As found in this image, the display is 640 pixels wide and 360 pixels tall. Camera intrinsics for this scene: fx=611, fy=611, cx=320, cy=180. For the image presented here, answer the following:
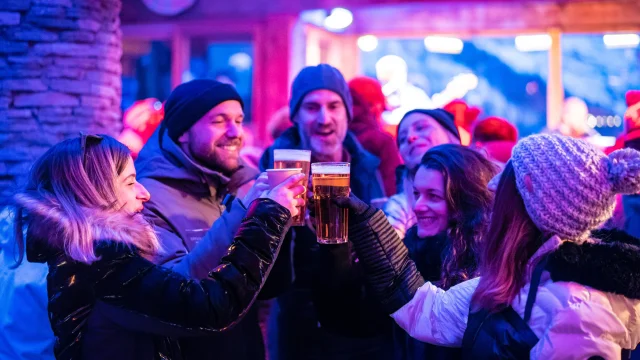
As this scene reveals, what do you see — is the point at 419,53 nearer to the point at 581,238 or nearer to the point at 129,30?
the point at 129,30

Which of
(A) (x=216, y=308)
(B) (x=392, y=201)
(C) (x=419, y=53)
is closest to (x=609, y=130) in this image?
(C) (x=419, y=53)

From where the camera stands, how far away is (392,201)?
3.06m

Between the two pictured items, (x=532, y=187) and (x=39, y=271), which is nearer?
(x=532, y=187)

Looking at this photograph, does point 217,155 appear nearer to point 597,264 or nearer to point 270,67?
point 597,264

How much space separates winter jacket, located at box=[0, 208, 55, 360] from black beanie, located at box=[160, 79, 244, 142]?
100 cm

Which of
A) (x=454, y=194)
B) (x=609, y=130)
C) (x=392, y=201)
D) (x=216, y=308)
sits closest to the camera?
(x=216, y=308)

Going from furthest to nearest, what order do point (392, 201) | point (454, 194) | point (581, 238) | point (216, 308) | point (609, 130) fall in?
point (609, 130), point (392, 201), point (454, 194), point (216, 308), point (581, 238)

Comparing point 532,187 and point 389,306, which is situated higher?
point 532,187

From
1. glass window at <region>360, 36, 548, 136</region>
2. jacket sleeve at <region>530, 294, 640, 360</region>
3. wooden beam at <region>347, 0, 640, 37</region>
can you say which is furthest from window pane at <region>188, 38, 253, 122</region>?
jacket sleeve at <region>530, 294, 640, 360</region>

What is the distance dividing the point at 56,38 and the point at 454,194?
2446mm

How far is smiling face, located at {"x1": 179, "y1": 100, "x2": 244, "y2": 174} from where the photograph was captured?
2.82 m

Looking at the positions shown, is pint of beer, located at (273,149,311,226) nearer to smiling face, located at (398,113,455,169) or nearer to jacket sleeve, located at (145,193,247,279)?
jacket sleeve, located at (145,193,247,279)

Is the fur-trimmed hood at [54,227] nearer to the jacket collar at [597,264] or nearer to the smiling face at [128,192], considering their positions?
the smiling face at [128,192]

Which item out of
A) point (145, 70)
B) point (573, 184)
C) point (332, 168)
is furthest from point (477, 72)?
point (573, 184)
